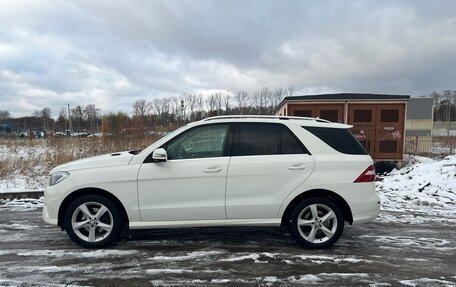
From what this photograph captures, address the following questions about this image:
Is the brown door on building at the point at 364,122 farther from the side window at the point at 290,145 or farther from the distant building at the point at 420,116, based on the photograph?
the distant building at the point at 420,116

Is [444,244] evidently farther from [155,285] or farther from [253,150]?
[155,285]

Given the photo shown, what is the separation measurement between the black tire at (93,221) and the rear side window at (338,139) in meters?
3.08

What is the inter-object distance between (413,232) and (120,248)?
4.77m

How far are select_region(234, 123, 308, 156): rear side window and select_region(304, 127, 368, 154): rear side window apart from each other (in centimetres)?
34

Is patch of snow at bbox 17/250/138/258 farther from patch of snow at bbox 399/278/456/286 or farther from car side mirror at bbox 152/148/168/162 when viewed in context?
patch of snow at bbox 399/278/456/286

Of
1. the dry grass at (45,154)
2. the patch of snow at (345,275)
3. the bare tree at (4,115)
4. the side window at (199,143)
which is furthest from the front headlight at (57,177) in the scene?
the bare tree at (4,115)

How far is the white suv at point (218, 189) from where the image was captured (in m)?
4.56

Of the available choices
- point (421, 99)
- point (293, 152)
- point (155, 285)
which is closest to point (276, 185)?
point (293, 152)

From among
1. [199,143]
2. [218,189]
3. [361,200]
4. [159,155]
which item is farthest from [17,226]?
[361,200]

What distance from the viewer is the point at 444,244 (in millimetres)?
4965

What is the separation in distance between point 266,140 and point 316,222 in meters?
1.37

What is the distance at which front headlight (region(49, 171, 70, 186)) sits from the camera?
15.1 ft

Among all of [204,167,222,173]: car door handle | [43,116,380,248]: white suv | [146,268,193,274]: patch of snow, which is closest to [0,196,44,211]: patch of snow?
[43,116,380,248]: white suv

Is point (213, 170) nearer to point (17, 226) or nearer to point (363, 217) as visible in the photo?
point (363, 217)
